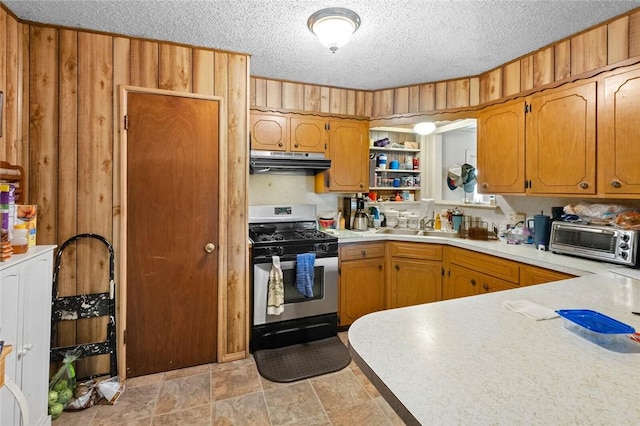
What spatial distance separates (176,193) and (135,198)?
26 cm

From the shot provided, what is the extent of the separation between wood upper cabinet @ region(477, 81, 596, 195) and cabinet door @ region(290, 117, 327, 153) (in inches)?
58.1

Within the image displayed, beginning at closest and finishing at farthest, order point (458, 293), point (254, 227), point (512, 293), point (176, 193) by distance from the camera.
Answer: point (512, 293), point (176, 193), point (458, 293), point (254, 227)

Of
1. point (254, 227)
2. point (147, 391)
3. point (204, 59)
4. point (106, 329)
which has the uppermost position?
point (204, 59)

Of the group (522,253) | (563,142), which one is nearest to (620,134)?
(563,142)

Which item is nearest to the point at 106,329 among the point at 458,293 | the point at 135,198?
the point at 135,198

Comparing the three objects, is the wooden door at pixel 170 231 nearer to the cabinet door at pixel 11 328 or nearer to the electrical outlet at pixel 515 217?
the cabinet door at pixel 11 328

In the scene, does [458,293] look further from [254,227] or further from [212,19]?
[212,19]

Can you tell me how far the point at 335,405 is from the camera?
6.44ft

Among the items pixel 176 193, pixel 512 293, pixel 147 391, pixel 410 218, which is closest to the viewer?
pixel 512 293

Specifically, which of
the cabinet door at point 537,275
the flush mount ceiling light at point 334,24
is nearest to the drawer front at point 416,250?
the cabinet door at point 537,275

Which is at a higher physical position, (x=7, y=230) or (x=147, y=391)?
(x=7, y=230)

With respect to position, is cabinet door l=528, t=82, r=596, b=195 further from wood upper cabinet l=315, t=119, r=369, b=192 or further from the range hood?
the range hood

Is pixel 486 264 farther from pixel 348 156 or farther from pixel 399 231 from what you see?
pixel 348 156

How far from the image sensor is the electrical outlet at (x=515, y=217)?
2900mm
